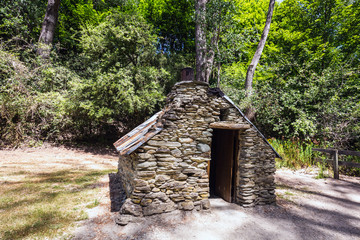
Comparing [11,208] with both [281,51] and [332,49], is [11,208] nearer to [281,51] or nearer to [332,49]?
[281,51]

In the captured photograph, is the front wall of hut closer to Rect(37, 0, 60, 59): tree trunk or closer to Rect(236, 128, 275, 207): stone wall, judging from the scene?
Rect(236, 128, 275, 207): stone wall

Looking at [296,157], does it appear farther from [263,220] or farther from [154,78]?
[154,78]

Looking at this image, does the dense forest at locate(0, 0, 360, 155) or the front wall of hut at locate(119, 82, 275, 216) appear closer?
the front wall of hut at locate(119, 82, 275, 216)

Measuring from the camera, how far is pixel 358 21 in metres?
11.2

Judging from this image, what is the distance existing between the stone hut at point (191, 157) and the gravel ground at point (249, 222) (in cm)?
27

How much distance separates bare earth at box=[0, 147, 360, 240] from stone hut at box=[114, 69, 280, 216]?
0.30 m

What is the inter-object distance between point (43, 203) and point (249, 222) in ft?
18.0

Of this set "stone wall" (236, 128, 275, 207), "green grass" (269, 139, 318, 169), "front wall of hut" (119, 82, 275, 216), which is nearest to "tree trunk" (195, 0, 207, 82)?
"front wall of hut" (119, 82, 275, 216)

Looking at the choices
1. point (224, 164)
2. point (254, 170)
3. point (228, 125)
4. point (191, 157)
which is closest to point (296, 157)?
point (254, 170)

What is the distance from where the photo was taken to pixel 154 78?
36.4 ft

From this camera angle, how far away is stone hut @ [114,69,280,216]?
411cm

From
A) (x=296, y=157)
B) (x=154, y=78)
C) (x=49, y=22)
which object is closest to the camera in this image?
(x=296, y=157)

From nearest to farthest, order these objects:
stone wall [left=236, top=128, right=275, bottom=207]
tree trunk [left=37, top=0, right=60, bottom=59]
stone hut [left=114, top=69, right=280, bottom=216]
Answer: stone hut [left=114, top=69, right=280, bottom=216], stone wall [left=236, top=128, right=275, bottom=207], tree trunk [left=37, top=0, right=60, bottom=59]

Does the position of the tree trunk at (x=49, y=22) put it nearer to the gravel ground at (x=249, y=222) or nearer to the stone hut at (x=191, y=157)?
the stone hut at (x=191, y=157)
